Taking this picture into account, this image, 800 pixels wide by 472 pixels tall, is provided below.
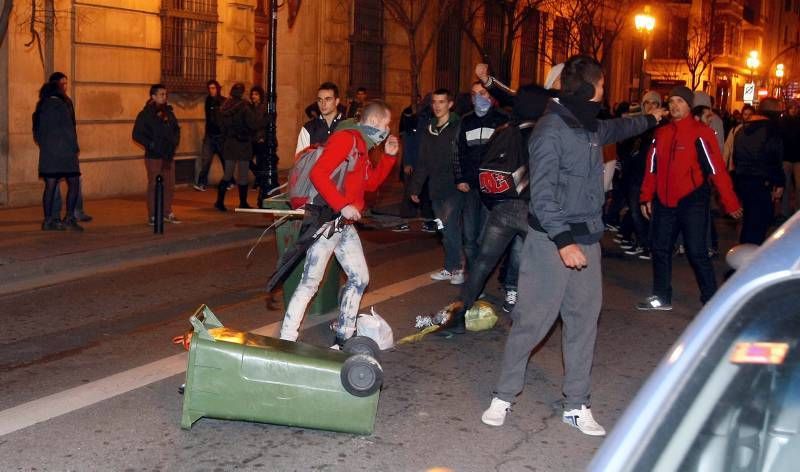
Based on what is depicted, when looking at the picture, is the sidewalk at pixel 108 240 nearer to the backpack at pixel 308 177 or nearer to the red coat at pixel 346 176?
the backpack at pixel 308 177

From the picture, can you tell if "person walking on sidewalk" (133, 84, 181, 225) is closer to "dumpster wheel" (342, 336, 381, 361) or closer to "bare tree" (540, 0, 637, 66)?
"dumpster wheel" (342, 336, 381, 361)

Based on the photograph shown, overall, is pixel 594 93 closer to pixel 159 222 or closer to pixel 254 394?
pixel 254 394

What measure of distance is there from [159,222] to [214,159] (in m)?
6.94

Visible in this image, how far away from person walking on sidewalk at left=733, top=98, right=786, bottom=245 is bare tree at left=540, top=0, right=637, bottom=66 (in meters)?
20.9

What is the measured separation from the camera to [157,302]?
9414 millimetres

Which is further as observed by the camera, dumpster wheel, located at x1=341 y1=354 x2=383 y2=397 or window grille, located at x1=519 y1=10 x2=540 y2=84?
window grille, located at x1=519 y1=10 x2=540 y2=84

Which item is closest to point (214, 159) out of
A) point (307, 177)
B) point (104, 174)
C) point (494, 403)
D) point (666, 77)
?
point (104, 174)

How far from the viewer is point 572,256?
17.5 ft

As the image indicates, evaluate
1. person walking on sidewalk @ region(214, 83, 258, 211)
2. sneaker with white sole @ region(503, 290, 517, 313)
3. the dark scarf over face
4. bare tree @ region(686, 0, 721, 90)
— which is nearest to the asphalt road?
sneaker with white sole @ region(503, 290, 517, 313)

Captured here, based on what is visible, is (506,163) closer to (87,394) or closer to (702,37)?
(87,394)

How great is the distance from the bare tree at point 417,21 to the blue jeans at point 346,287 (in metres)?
14.2

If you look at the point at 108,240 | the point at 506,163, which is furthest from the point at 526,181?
the point at 108,240

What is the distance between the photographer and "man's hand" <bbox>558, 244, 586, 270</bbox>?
535cm

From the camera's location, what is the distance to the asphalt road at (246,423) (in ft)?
17.5
